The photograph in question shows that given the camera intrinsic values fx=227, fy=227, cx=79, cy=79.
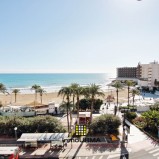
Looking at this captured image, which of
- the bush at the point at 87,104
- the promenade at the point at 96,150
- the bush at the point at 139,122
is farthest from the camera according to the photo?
the bush at the point at 87,104

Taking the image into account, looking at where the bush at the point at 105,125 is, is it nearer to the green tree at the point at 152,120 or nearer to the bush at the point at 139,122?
the green tree at the point at 152,120

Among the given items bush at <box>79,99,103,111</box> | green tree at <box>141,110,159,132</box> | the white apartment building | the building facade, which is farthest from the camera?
the building facade

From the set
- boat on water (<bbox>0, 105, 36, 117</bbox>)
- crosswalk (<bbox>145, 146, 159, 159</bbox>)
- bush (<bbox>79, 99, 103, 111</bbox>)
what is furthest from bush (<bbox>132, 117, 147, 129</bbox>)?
boat on water (<bbox>0, 105, 36, 117</bbox>)

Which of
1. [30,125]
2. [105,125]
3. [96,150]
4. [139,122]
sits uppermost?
[30,125]

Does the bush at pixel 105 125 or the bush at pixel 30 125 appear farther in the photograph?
the bush at pixel 105 125

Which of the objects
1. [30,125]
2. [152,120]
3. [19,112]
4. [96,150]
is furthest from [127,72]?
[96,150]

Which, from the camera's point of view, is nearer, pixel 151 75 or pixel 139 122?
pixel 139 122

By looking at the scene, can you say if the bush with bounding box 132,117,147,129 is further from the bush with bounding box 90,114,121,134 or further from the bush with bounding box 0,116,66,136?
the bush with bounding box 0,116,66,136

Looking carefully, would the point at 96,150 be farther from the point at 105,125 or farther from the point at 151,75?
the point at 151,75

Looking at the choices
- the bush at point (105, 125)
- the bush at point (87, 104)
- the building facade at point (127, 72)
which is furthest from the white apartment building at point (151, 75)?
the bush at point (105, 125)

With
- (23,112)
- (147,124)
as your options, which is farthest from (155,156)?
(23,112)

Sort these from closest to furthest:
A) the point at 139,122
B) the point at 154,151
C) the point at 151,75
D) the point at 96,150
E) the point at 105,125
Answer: the point at 154,151 < the point at 96,150 < the point at 105,125 < the point at 139,122 < the point at 151,75

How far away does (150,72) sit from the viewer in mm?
116062

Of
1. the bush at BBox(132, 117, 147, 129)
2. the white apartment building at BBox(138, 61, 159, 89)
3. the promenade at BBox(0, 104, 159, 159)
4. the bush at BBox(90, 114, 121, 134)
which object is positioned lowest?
the promenade at BBox(0, 104, 159, 159)
